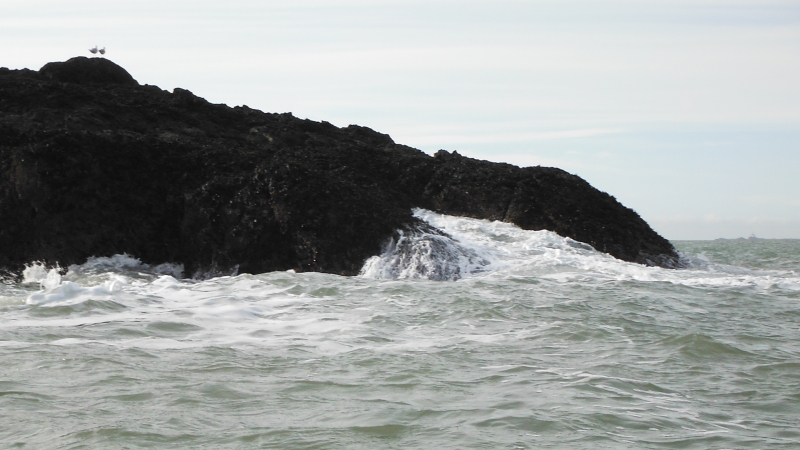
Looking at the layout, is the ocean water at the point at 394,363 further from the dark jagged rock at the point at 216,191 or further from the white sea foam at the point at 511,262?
the dark jagged rock at the point at 216,191

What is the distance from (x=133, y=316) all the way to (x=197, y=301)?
4.55ft

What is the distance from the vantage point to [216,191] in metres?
14.2

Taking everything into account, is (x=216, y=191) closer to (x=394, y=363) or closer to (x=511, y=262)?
(x=511, y=262)

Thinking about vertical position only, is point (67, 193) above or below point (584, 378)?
above

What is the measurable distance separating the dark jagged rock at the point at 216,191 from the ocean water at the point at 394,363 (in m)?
0.96

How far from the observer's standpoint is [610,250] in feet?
52.6

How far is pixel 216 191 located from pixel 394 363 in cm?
811

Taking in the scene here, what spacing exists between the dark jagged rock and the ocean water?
0.96 m

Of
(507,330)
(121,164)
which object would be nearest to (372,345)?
(507,330)

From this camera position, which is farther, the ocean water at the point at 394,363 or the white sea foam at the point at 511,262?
the white sea foam at the point at 511,262

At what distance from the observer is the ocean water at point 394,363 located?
5.19 metres

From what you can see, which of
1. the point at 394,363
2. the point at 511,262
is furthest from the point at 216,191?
the point at 394,363

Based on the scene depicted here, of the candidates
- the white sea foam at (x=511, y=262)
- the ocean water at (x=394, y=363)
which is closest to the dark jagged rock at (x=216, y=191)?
the white sea foam at (x=511, y=262)

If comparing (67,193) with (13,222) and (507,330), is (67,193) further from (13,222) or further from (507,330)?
(507,330)
